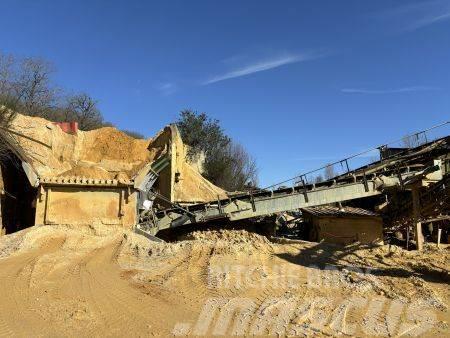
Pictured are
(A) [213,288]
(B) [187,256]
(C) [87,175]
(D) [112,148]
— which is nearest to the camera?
(A) [213,288]

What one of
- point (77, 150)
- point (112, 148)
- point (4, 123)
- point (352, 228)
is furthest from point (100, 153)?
point (352, 228)

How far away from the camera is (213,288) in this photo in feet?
35.0

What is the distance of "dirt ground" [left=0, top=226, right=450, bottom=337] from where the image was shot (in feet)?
27.9

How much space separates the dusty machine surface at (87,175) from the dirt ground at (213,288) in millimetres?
1268

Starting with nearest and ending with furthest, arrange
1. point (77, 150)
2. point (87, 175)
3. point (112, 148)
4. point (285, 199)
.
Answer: point (285, 199)
point (87, 175)
point (77, 150)
point (112, 148)

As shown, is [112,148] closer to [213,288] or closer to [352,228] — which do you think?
[352,228]

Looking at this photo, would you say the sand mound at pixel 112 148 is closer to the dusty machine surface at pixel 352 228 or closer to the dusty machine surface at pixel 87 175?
the dusty machine surface at pixel 87 175

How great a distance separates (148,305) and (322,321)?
346 cm

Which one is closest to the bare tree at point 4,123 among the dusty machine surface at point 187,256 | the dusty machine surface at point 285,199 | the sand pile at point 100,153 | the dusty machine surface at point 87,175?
the dusty machine surface at point 87,175

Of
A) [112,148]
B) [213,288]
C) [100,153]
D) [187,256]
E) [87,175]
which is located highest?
[112,148]

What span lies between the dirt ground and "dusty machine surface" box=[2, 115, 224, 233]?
127cm

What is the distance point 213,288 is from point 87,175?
1135 centimetres

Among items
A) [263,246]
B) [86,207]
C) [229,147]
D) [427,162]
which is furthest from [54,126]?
[229,147]

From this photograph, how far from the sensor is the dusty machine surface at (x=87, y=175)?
1706 centimetres
